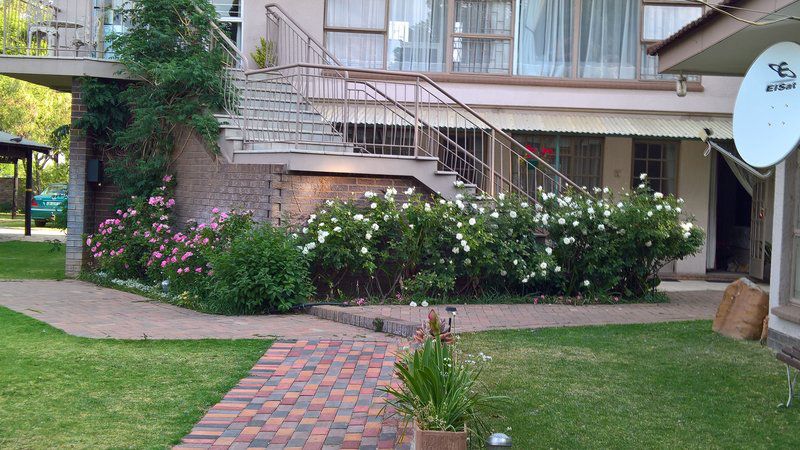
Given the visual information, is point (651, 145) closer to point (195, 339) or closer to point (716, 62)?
point (716, 62)

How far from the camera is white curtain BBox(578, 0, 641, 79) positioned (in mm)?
15820

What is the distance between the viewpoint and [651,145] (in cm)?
1603

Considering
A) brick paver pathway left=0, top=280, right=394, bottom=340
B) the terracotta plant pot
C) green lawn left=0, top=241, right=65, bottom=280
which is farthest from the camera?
green lawn left=0, top=241, right=65, bottom=280

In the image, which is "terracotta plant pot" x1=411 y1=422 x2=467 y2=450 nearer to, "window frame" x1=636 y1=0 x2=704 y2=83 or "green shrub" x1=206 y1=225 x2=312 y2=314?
"green shrub" x1=206 y1=225 x2=312 y2=314

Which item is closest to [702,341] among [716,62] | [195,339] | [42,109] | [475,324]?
[475,324]

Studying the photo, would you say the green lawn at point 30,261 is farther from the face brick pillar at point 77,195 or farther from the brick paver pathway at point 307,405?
the brick paver pathway at point 307,405

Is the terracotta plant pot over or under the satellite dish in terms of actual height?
under

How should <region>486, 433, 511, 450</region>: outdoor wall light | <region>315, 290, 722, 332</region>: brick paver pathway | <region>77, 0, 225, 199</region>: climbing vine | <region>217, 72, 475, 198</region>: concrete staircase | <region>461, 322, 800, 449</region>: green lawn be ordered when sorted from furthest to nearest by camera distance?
1. <region>77, 0, 225, 199</region>: climbing vine
2. <region>217, 72, 475, 198</region>: concrete staircase
3. <region>315, 290, 722, 332</region>: brick paver pathway
4. <region>461, 322, 800, 449</region>: green lawn
5. <region>486, 433, 511, 450</region>: outdoor wall light

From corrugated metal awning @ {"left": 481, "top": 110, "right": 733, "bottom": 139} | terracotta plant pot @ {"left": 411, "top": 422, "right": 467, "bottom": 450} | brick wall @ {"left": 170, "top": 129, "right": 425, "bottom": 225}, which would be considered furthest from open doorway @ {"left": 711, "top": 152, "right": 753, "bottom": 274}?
terracotta plant pot @ {"left": 411, "top": 422, "right": 467, "bottom": 450}

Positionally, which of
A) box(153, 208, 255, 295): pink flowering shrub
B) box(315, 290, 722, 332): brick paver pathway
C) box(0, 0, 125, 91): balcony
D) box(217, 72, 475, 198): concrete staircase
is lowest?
box(315, 290, 722, 332): brick paver pathway

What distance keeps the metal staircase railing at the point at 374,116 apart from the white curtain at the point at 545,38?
166cm

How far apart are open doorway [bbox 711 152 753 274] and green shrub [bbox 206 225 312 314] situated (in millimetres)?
9136

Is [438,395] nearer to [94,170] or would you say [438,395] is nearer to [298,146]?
[298,146]

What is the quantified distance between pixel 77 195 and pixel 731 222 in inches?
477
